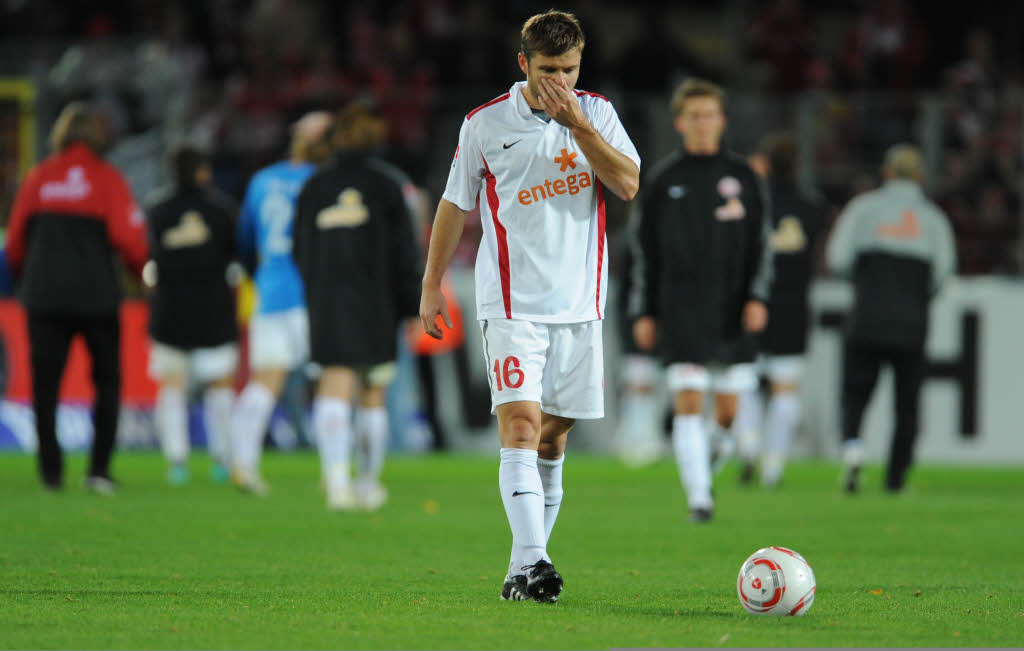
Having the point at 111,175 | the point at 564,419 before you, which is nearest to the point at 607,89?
the point at 111,175

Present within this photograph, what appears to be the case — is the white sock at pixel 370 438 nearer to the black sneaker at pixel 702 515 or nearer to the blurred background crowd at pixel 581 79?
the black sneaker at pixel 702 515

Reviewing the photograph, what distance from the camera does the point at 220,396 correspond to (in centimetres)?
1284

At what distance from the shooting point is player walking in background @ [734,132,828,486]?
1356cm

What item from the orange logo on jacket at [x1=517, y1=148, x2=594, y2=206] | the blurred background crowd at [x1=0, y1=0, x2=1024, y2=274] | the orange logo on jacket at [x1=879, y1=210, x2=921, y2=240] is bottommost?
the orange logo on jacket at [x1=517, y1=148, x2=594, y2=206]

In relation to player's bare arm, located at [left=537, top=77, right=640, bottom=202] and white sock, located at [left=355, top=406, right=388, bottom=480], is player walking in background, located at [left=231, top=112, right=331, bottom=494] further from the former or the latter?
player's bare arm, located at [left=537, top=77, right=640, bottom=202]

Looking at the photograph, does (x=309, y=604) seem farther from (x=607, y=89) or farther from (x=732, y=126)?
(x=607, y=89)

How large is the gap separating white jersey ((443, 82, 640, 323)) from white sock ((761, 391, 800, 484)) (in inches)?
297

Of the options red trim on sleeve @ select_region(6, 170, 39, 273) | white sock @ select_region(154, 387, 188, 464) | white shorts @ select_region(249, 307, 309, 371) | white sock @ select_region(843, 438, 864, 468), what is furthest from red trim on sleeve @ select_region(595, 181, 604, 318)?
white sock @ select_region(154, 387, 188, 464)

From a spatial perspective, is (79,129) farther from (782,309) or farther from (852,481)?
(852,481)

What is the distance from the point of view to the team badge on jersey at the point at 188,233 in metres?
12.5

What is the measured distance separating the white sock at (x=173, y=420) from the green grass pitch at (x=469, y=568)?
1.15ft

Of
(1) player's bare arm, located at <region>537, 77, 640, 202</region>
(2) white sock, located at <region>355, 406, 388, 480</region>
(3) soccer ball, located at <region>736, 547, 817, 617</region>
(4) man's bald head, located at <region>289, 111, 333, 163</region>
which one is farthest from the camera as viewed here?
(4) man's bald head, located at <region>289, 111, 333, 163</region>

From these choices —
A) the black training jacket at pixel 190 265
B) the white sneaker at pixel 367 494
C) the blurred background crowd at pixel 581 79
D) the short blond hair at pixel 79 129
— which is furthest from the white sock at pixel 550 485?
the blurred background crowd at pixel 581 79

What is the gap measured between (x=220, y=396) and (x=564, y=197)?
701 cm
